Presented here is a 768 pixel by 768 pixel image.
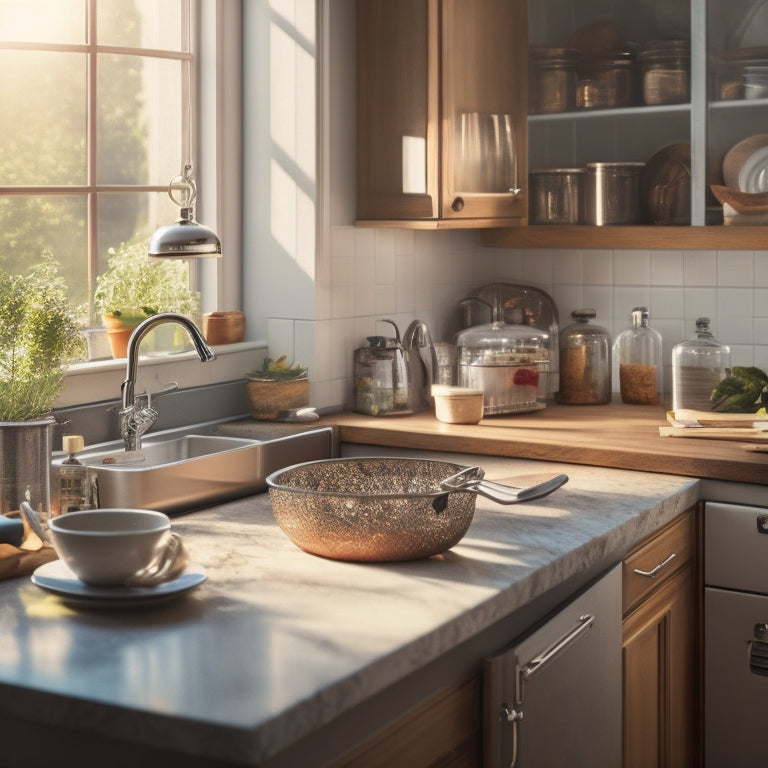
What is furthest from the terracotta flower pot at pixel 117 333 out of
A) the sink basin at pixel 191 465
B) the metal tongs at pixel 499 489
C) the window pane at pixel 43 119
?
the metal tongs at pixel 499 489

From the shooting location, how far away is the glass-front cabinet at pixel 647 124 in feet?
10.5

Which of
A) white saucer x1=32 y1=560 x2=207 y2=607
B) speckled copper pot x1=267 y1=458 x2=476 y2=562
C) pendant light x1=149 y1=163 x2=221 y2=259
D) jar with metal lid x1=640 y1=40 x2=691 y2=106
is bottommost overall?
white saucer x1=32 y1=560 x2=207 y2=607

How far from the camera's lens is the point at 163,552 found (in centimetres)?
177

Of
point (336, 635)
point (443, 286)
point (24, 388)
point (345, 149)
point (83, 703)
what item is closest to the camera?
point (83, 703)

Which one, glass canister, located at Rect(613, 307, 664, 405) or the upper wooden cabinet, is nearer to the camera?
the upper wooden cabinet

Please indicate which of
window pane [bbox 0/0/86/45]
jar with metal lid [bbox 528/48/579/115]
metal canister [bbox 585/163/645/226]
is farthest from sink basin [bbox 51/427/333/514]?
jar with metal lid [bbox 528/48/579/115]

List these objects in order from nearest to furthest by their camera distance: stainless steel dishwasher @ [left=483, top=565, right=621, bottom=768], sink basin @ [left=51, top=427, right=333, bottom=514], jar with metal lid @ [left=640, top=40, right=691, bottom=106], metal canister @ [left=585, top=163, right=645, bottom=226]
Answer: stainless steel dishwasher @ [left=483, top=565, right=621, bottom=768], sink basin @ [left=51, top=427, right=333, bottom=514], jar with metal lid @ [left=640, top=40, right=691, bottom=106], metal canister @ [left=585, top=163, right=645, bottom=226]

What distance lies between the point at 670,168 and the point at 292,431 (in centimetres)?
129

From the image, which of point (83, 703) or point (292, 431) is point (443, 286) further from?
point (83, 703)

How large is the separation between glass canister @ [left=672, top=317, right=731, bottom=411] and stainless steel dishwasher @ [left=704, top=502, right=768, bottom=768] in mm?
613

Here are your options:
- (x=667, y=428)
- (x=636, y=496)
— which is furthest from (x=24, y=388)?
(x=667, y=428)

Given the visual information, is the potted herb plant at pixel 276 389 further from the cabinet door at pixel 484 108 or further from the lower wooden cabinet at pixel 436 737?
the lower wooden cabinet at pixel 436 737

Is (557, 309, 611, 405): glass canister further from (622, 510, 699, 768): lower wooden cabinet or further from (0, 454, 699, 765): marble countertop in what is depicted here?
(0, 454, 699, 765): marble countertop

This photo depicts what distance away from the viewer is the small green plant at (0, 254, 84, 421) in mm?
2100
